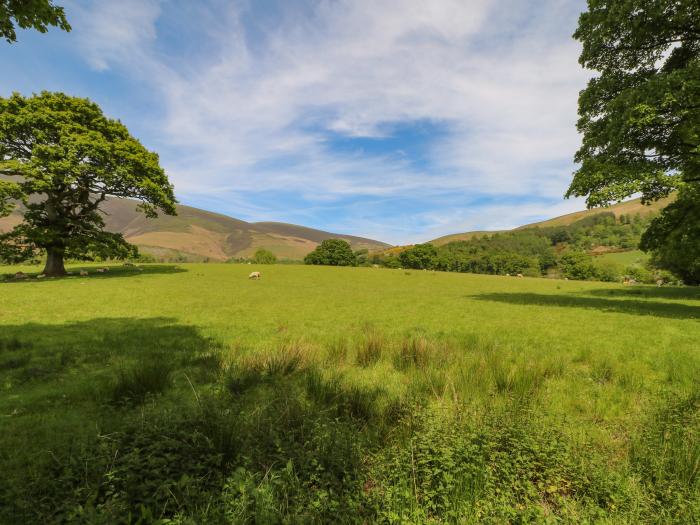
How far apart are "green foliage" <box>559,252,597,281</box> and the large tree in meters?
88.4

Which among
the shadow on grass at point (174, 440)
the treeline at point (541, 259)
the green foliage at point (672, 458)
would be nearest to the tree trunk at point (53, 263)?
the shadow on grass at point (174, 440)

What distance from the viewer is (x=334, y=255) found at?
298 ft

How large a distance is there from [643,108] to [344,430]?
63.8 feet

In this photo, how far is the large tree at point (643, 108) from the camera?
15.5m

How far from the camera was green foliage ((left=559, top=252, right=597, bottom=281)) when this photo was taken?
94750mm

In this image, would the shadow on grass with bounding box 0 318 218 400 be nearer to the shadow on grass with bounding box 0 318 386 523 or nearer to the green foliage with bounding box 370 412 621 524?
the shadow on grass with bounding box 0 318 386 523

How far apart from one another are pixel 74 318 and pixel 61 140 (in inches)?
845

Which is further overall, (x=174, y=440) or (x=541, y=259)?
(x=541, y=259)

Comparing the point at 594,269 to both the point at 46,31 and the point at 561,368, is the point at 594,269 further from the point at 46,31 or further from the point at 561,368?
the point at 46,31

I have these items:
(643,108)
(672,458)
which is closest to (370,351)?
(672,458)

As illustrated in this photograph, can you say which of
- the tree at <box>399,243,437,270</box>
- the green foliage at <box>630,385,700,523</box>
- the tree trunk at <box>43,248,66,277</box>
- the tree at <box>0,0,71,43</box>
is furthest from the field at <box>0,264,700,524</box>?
the tree at <box>399,243,437,270</box>

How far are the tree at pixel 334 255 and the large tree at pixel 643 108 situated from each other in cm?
7248

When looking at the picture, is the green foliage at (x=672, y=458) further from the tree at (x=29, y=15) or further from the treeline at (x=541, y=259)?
the treeline at (x=541, y=259)

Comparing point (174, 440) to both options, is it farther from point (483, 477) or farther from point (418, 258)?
point (418, 258)
